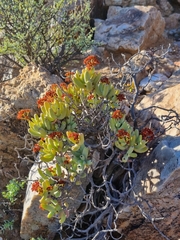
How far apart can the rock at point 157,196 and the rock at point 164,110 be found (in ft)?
0.49

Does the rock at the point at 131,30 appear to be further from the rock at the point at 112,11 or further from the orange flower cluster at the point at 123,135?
the orange flower cluster at the point at 123,135

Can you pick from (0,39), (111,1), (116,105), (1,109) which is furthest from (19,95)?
(111,1)

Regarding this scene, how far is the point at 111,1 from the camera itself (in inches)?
279

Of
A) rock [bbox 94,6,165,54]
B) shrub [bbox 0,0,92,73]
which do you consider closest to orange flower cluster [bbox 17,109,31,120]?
shrub [bbox 0,0,92,73]

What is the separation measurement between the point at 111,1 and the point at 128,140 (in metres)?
5.20

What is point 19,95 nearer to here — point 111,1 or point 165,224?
point 165,224

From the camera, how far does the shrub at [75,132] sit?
2482 mm

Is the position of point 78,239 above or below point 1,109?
below

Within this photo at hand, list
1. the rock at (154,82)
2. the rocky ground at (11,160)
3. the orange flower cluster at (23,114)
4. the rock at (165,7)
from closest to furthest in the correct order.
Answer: the orange flower cluster at (23,114), the rocky ground at (11,160), the rock at (154,82), the rock at (165,7)

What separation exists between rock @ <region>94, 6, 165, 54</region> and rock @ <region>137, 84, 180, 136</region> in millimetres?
2316

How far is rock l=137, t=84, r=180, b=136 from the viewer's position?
2869 mm

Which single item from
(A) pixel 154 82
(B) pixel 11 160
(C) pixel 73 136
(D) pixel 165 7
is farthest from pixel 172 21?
(C) pixel 73 136

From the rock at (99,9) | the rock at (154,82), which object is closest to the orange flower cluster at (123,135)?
the rock at (154,82)

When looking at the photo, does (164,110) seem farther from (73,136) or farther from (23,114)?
(23,114)
